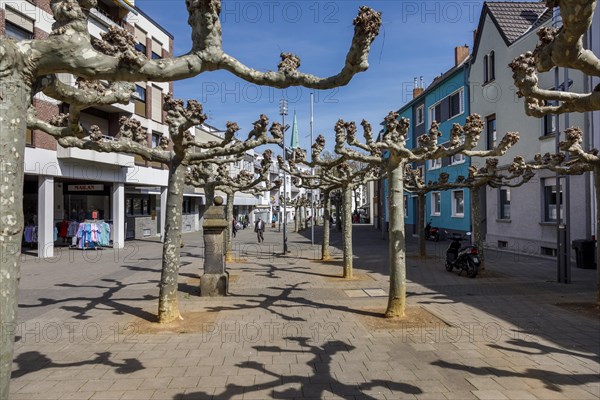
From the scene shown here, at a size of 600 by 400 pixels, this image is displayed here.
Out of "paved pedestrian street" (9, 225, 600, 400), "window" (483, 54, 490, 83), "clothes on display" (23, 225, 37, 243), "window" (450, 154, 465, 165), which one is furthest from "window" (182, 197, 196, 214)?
"paved pedestrian street" (9, 225, 600, 400)

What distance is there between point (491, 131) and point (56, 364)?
20.1m

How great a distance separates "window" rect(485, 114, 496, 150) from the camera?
20125 millimetres

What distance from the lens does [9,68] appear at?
243cm

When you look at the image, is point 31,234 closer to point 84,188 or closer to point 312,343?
point 84,188

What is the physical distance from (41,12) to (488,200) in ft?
72.6

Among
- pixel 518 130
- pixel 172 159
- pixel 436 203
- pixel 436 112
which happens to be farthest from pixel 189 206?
pixel 172 159

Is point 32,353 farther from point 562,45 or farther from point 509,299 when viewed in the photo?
point 509,299

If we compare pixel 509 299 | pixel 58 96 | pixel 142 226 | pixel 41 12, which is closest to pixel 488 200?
pixel 509 299

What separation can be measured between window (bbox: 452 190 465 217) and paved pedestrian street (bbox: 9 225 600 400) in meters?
13.6

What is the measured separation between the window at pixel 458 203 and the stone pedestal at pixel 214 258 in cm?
1831

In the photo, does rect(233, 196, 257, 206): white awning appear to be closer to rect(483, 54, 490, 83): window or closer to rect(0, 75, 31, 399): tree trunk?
rect(483, 54, 490, 83): window

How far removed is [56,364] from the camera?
213 inches

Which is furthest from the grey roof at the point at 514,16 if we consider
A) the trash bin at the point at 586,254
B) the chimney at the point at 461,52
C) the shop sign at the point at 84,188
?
the shop sign at the point at 84,188

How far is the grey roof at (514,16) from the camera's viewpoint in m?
19.4
